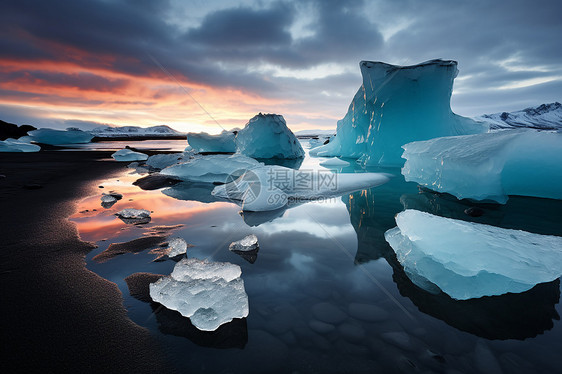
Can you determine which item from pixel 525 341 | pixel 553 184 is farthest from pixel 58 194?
pixel 553 184

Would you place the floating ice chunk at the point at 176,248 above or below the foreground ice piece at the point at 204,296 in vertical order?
below

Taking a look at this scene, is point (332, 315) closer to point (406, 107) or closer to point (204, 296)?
point (204, 296)

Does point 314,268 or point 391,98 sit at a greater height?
point 391,98

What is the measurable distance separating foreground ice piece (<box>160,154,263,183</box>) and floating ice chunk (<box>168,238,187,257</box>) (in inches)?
171

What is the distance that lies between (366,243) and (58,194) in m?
5.65

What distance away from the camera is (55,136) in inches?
898

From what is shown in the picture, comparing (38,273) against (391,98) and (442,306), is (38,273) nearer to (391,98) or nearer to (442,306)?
(442,306)

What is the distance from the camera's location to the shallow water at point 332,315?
122cm

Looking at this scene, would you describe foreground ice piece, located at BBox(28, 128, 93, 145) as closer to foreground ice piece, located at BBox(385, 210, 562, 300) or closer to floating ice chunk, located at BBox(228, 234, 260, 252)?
floating ice chunk, located at BBox(228, 234, 260, 252)

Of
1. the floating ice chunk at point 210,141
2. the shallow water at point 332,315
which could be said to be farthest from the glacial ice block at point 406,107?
the floating ice chunk at point 210,141

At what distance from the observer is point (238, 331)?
139 centimetres

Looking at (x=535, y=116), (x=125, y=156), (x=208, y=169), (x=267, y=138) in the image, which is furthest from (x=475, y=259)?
(x=535, y=116)

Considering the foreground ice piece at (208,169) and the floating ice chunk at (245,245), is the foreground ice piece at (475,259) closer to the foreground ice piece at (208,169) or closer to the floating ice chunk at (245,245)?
the floating ice chunk at (245,245)

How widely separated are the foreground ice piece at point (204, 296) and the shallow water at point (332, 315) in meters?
0.06
